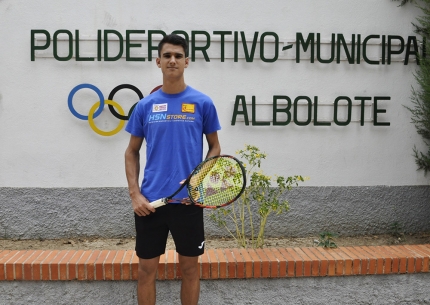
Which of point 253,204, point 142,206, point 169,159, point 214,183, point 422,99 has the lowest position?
point 253,204

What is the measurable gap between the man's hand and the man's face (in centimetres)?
84

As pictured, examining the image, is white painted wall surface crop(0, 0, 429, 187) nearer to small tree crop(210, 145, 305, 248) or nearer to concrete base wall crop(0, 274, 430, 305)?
small tree crop(210, 145, 305, 248)

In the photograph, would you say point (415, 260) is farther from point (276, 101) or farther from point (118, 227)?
point (118, 227)

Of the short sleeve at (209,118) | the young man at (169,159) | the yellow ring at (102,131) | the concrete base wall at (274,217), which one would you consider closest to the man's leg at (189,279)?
the young man at (169,159)

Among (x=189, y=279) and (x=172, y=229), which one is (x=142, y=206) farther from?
(x=189, y=279)

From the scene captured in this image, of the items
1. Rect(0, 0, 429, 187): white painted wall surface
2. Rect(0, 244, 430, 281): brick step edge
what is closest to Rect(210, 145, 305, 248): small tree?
Rect(0, 0, 429, 187): white painted wall surface

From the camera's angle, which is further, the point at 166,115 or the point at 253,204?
the point at 253,204

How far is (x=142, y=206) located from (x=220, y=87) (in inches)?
89.0

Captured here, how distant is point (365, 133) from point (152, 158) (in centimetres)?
289

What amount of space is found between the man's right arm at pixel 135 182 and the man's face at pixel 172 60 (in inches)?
20.7

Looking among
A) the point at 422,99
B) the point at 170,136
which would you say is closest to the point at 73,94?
the point at 170,136

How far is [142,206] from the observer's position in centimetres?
361

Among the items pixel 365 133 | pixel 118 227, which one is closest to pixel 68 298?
pixel 118 227

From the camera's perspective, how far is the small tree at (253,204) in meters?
4.94
